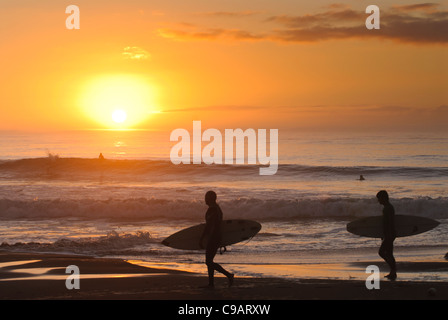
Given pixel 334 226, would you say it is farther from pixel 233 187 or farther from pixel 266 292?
pixel 233 187

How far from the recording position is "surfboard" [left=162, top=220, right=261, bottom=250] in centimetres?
1102

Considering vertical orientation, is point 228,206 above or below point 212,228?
below

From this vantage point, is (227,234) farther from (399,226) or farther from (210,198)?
(399,226)

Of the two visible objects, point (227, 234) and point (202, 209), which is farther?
point (202, 209)

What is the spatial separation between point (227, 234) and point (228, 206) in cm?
1439

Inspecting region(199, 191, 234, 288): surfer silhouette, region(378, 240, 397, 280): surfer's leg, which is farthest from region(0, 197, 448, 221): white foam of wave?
region(199, 191, 234, 288): surfer silhouette

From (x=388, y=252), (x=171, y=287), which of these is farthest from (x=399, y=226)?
(x=171, y=287)

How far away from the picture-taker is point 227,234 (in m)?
11.0

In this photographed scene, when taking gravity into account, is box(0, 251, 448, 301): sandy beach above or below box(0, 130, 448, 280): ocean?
above

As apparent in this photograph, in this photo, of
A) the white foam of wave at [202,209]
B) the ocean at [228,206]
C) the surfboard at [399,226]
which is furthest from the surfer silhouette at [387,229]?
the white foam of wave at [202,209]

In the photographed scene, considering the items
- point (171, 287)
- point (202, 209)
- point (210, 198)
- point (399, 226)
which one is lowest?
point (202, 209)

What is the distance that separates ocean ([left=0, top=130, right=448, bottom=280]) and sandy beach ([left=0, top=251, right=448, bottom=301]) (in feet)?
3.67

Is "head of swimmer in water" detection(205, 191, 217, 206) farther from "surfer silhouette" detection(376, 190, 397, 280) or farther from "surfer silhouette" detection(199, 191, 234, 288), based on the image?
"surfer silhouette" detection(376, 190, 397, 280)
